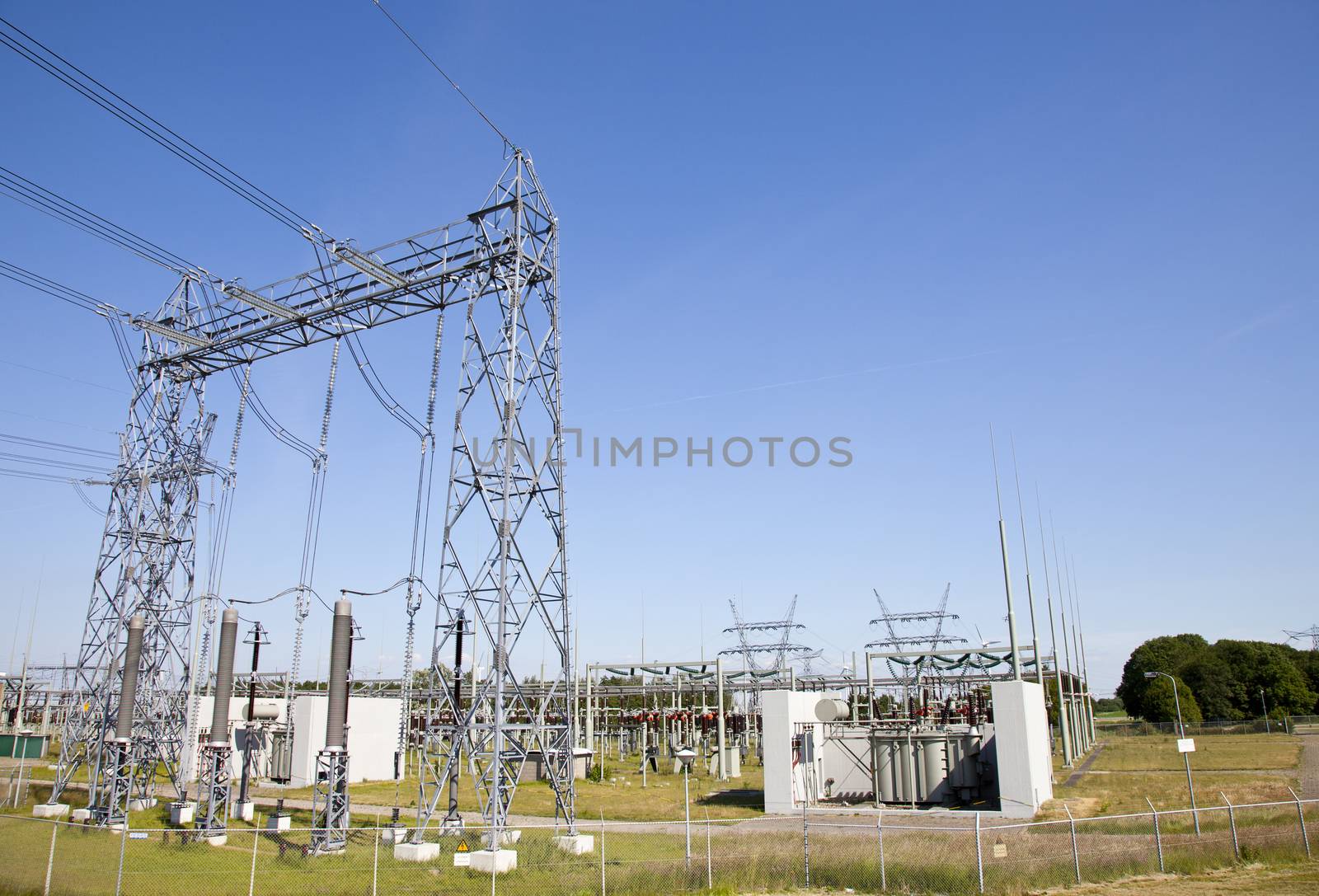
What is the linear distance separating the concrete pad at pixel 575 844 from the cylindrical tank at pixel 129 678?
1457cm

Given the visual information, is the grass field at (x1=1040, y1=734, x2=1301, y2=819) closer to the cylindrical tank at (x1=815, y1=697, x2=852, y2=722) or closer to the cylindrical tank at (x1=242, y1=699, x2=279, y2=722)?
the cylindrical tank at (x1=815, y1=697, x2=852, y2=722)

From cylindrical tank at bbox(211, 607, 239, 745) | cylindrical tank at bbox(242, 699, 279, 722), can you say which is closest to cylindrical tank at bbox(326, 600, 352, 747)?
cylindrical tank at bbox(211, 607, 239, 745)

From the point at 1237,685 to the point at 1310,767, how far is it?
70.1 metres

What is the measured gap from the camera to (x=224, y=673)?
2605cm

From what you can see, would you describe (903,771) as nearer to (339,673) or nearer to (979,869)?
(979,869)

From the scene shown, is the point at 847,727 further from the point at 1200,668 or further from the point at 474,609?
the point at 1200,668

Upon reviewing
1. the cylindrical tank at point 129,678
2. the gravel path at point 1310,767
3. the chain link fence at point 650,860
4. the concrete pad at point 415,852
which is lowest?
the gravel path at point 1310,767

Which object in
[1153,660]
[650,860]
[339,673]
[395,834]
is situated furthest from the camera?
[1153,660]

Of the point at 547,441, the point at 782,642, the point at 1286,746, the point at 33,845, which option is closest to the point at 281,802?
the point at 33,845

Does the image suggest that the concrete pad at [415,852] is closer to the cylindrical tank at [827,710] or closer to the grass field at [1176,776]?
the grass field at [1176,776]

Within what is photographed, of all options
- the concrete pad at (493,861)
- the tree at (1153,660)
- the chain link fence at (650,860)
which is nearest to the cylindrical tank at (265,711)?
the chain link fence at (650,860)

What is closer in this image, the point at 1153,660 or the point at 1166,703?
the point at 1166,703

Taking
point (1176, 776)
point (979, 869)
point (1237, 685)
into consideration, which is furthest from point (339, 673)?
point (1237, 685)

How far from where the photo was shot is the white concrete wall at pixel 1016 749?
99.2ft
